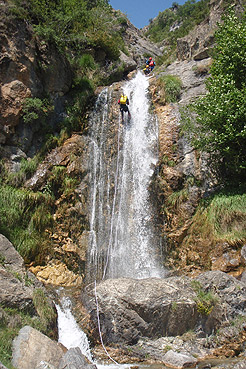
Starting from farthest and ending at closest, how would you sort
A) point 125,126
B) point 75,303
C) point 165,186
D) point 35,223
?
1. point 125,126
2. point 165,186
3. point 35,223
4. point 75,303

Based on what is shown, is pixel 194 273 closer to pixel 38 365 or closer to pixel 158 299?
pixel 158 299

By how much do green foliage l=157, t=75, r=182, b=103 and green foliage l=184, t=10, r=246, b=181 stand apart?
3.17m

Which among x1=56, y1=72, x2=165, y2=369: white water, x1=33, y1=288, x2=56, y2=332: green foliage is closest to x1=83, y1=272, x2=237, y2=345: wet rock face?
x1=33, y1=288, x2=56, y2=332: green foliage

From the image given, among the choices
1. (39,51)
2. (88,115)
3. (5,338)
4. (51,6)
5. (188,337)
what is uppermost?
(51,6)

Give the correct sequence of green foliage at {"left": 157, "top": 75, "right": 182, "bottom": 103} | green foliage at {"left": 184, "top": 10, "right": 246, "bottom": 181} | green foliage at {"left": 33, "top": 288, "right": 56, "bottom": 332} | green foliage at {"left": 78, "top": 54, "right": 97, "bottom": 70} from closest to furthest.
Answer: green foliage at {"left": 33, "top": 288, "right": 56, "bottom": 332}, green foliage at {"left": 184, "top": 10, "right": 246, "bottom": 181}, green foliage at {"left": 157, "top": 75, "right": 182, "bottom": 103}, green foliage at {"left": 78, "top": 54, "right": 97, "bottom": 70}

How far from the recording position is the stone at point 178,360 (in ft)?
19.8

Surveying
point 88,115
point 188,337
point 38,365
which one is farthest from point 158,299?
point 88,115

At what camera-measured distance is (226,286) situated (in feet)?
24.0

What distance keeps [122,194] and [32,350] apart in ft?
25.1

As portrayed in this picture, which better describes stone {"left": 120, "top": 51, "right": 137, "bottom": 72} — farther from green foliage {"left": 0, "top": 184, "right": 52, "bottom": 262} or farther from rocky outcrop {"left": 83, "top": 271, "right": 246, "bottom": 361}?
rocky outcrop {"left": 83, "top": 271, "right": 246, "bottom": 361}

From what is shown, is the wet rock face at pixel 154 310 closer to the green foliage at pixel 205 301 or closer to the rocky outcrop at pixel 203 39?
the green foliage at pixel 205 301

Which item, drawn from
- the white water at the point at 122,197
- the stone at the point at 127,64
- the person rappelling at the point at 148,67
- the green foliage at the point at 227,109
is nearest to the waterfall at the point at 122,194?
the white water at the point at 122,197

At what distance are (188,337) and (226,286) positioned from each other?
5.08ft

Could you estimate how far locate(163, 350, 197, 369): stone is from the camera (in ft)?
19.8
